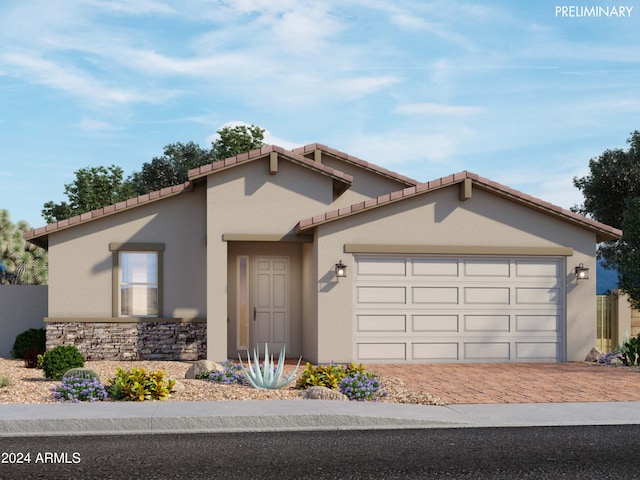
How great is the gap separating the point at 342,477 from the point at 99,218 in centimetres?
1407

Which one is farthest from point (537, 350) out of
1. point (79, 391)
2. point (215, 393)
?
point (79, 391)

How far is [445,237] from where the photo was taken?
18938 millimetres

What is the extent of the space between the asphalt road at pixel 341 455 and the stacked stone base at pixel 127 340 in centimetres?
1039

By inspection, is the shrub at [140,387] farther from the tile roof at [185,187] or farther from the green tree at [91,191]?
the green tree at [91,191]

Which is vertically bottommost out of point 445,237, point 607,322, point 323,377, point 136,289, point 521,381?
point 521,381

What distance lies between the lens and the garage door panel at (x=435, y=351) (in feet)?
61.8

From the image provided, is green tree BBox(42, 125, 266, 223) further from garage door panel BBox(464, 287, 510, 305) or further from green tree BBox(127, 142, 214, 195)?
garage door panel BBox(464, 287, 510, 305)

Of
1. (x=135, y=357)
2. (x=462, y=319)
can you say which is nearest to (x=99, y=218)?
(x=135, y=357)

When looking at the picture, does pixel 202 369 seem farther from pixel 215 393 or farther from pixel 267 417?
pixel 267 417

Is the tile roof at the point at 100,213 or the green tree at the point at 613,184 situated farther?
the green tree at the point at 613,184

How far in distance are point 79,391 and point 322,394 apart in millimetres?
3620

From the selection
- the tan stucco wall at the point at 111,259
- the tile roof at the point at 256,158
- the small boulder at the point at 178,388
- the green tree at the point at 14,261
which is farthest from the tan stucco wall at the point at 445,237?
the green tree at the point at 14,261

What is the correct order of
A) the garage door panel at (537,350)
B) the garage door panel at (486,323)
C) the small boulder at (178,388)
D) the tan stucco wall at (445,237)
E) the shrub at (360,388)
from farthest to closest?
the garage door panel at (537,350)
the garage door panel at (486,323)
the tan stucco wall at (445,237)
the small boulder at (178,388)
the shrub at (360,388)

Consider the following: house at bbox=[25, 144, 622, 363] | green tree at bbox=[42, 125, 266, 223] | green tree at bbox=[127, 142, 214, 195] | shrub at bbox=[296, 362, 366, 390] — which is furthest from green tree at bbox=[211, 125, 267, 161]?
shrub at bbox=[296, 362, 366, 390]
